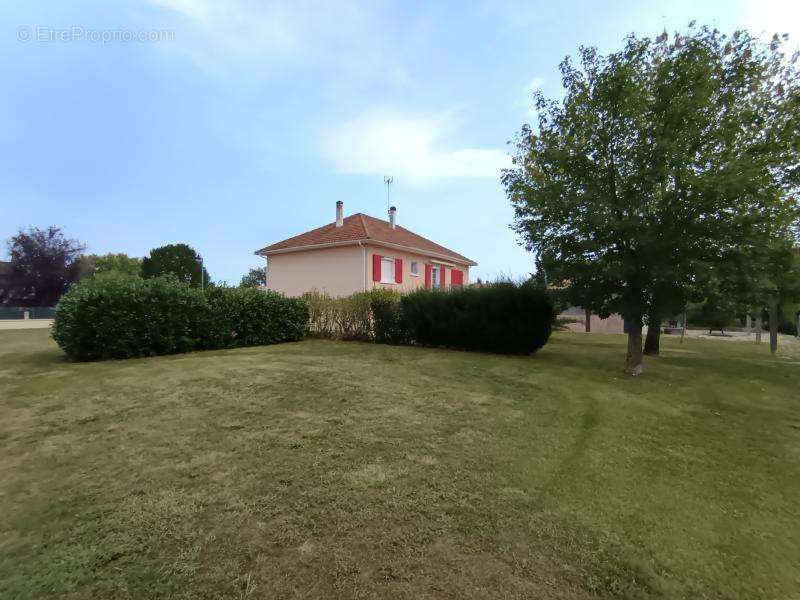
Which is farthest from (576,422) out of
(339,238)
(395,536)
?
(339,238)

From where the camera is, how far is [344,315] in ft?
41.1

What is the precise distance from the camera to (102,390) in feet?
18.7

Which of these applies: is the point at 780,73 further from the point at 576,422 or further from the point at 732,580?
the point at 732,580

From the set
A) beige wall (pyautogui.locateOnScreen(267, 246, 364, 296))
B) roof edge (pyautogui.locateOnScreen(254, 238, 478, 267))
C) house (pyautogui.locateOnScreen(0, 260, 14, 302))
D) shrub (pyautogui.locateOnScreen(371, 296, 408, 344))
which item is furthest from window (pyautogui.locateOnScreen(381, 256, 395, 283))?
house (pyautogui.locateOnScreen(0, 260, 14, 302))

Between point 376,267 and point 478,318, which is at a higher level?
point 376,267

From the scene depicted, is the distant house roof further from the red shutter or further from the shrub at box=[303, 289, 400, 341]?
the shrub at box=[303, 289, 400, 341]

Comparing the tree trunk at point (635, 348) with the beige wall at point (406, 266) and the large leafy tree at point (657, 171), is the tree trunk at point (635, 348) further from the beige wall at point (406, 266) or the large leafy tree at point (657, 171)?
the beige wall at point (406, 266)

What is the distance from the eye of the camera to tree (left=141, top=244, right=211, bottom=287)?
31.2 metres

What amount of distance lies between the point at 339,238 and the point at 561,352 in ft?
37.2

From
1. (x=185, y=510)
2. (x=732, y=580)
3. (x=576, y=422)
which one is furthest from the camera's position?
(x=576, y=422)

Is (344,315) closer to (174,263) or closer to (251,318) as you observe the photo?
(251,318)

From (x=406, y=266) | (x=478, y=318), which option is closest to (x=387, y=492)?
(x=478, y=318)

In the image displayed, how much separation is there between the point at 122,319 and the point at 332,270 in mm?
10876

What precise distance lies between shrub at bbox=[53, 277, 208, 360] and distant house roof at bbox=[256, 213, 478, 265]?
9.26 metres
